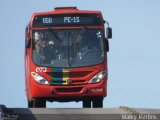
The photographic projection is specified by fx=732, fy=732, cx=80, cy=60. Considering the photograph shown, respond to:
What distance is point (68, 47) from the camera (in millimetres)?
23219

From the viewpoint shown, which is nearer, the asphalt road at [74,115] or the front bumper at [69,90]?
the asphalt road at [74,115]

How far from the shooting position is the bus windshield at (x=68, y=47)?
75.6 ft

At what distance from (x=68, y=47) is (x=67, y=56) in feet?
0.99

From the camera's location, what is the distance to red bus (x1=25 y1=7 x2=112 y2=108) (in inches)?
889

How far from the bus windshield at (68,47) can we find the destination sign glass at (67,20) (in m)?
0.21

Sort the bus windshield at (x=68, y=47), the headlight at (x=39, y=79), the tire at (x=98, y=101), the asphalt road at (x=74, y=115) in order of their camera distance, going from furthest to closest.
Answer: the tire at (x=98, y=101)
the bus windshield at (x=68, y=47)
the headlight at (x=39, y=79)
the asphalt road at (x=74, y=115)

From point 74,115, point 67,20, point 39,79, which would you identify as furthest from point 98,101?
point 74,115

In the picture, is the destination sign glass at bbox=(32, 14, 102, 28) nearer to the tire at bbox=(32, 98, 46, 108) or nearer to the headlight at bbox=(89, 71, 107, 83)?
the headlight at bbox=(89, 71, 107, 83)

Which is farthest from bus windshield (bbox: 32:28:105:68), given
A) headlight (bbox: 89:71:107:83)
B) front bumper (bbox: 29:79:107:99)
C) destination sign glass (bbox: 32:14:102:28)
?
front bumper (bbox: 29:79:107:99)

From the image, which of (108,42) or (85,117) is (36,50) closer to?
(108,42)

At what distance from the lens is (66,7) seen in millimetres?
24922

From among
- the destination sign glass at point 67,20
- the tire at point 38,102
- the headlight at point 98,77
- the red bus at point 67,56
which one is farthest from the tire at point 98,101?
the destination sign glass at point 67,20

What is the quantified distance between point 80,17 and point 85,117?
9.24 meters

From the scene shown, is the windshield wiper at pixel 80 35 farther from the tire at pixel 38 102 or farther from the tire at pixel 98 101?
the tire at pixel 38 102
